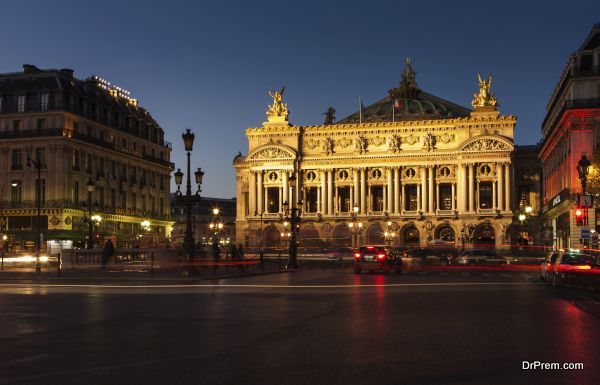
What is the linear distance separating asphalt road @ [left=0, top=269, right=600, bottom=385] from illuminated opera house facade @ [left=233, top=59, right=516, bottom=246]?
3367 inches

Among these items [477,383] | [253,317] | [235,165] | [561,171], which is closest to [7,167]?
[235,165]

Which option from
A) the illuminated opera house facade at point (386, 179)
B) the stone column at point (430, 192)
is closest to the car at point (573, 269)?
the illuminated opera house facade at point (386, 179)

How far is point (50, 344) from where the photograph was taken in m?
13.2

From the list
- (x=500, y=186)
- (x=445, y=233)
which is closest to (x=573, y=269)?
(x=500, y=186)

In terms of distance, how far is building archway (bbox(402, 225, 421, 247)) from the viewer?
363ft

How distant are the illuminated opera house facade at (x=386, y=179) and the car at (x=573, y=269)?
7519cm

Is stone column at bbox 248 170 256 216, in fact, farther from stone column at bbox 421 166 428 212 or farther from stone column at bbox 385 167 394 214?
stone column at bbox 421 166 428 212

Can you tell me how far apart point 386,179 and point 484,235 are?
15826mm

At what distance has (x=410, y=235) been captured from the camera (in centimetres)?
11131

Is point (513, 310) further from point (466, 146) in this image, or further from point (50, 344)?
point (466, 146)

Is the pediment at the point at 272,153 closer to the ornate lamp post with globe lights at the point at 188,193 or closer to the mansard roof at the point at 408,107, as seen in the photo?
the mansard roof at the point at 408,107

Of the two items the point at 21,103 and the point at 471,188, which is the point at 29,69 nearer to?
the point at 21,103

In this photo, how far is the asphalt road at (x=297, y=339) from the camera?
1027 cm

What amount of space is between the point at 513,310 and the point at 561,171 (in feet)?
200
